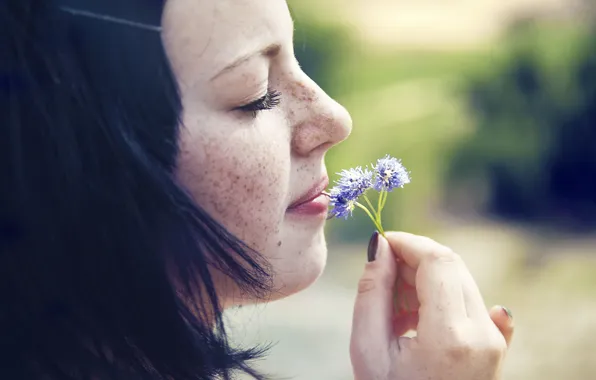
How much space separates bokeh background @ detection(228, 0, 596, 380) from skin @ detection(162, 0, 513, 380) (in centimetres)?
321

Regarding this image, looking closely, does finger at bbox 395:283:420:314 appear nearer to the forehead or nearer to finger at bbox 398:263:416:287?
finger at bbox 398:263:416:287

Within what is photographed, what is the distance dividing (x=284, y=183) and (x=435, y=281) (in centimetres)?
24

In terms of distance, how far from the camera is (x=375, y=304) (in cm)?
109

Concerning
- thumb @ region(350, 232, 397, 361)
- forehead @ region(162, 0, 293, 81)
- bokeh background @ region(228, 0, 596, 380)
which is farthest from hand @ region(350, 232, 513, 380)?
bokeh background @ region(228, 0, 596, 380)

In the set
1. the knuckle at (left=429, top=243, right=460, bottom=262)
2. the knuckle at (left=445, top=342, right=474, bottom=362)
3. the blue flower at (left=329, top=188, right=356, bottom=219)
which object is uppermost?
the blue flower at (left=329, top=188, right=356, bottom=219)

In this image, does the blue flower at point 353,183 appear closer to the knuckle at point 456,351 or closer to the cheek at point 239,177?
the cheek at point 239,177

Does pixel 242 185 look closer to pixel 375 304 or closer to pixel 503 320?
pixel 375 304

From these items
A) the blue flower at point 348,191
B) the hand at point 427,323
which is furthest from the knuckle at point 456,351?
the blue flower at point 348,191

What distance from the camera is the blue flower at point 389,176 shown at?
1128 millimetres

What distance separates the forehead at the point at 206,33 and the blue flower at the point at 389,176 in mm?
289

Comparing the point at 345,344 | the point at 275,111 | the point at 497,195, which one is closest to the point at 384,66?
the point at 497,195

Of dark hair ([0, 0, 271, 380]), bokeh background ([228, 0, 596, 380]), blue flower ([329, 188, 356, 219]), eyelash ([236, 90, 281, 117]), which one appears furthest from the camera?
bokeh background ([228, 0, 596, 380])

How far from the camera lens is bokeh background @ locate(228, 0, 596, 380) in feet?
14.8

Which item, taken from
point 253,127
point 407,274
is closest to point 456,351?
point 407,274
